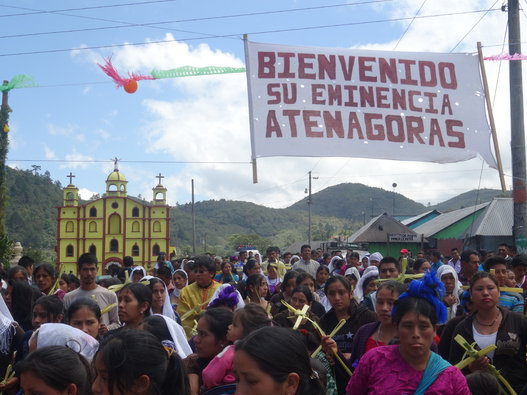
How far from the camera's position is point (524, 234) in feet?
33.9

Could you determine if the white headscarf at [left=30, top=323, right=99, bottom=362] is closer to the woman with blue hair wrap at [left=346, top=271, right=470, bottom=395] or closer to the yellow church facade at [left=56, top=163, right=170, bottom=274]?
the woman with blue hair wrap at [left=346, top=271, right=470, bottom=395]

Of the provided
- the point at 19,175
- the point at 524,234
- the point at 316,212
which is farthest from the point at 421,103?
the point at 316,212

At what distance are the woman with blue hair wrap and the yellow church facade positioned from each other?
6420 centimetres

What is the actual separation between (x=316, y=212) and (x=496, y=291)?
171m

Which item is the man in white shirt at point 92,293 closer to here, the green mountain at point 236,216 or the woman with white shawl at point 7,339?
the woman with white shawl at point 7,339

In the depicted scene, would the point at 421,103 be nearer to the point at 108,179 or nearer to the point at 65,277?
the point at 65,277

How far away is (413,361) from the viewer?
3410 mm

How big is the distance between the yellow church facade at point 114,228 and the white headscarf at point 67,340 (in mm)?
63724

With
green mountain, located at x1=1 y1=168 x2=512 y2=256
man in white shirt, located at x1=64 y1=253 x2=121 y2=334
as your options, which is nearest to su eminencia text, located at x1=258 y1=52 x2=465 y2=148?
man in white shirt, located at x1=64 y1=253 x2=121 y2=334

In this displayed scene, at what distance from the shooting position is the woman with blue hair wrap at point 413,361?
329 cm

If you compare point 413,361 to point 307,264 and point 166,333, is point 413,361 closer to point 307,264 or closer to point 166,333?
point 166,333

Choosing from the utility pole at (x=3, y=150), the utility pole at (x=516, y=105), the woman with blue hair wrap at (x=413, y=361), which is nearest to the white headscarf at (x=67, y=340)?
the woman with blue hair wrap at (x=413, y=361)

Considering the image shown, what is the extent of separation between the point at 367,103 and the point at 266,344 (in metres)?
5.85

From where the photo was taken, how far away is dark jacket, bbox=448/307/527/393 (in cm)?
446
